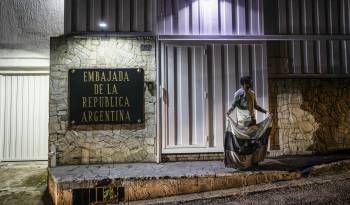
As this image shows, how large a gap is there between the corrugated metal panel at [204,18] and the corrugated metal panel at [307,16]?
0.77m

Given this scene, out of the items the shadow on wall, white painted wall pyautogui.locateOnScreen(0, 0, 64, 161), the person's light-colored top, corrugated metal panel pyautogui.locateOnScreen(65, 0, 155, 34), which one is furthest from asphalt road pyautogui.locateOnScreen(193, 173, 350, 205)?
white painted wall pyautogui.locateOnScreen(0, 0, 64, 161)

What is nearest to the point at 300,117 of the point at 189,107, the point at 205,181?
the point at 189,107

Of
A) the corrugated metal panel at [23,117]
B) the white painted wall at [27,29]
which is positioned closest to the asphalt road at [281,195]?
the corrugated metal panel at [23,117]

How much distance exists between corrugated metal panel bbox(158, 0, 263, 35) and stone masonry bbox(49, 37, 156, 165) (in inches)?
29.9

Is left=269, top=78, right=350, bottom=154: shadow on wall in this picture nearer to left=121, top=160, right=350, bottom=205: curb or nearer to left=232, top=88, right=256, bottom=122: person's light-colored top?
left=121, top=160, right=350, bottom=205: curb

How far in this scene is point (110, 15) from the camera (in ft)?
25.6

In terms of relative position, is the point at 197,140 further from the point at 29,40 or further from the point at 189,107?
the point at 29,40

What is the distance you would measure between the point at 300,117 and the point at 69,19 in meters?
6.55

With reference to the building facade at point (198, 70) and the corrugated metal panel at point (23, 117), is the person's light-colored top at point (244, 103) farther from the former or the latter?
the corrugated metal panel at point (23, 117)

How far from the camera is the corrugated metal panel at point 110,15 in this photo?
25.3ft

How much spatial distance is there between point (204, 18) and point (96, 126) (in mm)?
3940

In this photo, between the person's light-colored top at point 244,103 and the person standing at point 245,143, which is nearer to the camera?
the person standing at point 245,143

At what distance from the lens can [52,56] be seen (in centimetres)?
755

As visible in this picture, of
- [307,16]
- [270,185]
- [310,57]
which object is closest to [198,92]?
[270,185]
